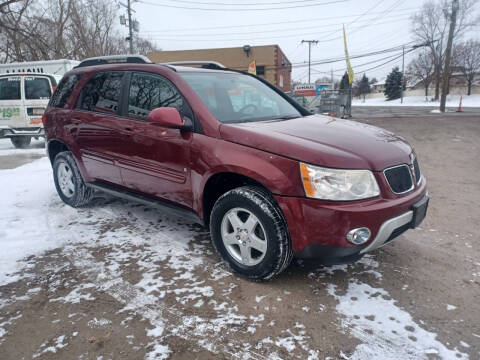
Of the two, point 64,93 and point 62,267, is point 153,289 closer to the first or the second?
point 62,267

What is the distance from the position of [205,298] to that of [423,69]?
68.8 m

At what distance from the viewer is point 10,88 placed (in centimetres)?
962

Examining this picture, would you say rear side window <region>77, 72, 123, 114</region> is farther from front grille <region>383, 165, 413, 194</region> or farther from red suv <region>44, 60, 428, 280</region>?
front grille <region>383, 165, 413, 194</region>

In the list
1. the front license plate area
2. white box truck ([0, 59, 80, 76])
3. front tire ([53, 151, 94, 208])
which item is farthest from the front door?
white box truck ([0, 59, 80, 76])

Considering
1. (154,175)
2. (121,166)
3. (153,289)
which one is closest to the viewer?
(153,289)

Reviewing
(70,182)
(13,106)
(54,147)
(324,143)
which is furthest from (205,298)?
(13,106)

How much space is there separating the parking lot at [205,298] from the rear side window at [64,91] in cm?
151

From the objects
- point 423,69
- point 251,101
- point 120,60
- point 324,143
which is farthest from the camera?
point 423,69

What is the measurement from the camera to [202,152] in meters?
2.91

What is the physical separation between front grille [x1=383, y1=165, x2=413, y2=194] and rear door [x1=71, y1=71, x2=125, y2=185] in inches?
99.5

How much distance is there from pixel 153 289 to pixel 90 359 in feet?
2.47

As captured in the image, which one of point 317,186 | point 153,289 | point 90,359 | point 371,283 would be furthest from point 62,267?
point 371,283

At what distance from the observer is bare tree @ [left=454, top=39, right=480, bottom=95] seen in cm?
4909

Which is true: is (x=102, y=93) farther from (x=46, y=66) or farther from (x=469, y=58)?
(x=469, y=58)
